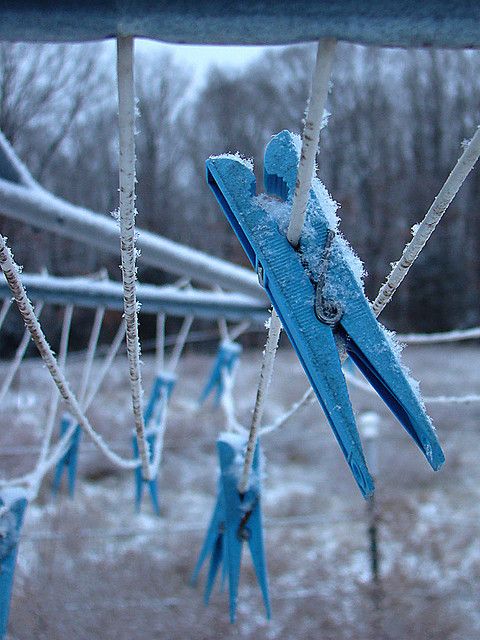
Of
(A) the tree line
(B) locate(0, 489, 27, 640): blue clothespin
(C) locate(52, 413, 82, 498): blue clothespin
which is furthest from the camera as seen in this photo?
(A) the tree line

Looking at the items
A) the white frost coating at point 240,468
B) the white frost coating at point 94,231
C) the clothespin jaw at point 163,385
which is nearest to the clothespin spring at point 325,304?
the white frost coating at point 240,468

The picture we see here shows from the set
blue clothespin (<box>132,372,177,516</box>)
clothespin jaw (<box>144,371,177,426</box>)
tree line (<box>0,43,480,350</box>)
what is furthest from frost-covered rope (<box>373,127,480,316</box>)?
tree line (<box>0,43,480,350</box>)

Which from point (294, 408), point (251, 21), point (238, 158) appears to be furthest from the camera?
point (294, 408)

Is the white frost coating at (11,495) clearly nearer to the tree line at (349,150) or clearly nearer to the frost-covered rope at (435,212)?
the frost-covered rope at (435,212)

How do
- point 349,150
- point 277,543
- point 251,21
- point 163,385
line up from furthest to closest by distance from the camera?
point 349,150, point 277,543, point 163,385, point 251,21

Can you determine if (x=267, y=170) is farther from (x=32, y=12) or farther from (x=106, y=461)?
(x=106, y=461)

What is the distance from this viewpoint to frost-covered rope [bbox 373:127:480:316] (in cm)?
33

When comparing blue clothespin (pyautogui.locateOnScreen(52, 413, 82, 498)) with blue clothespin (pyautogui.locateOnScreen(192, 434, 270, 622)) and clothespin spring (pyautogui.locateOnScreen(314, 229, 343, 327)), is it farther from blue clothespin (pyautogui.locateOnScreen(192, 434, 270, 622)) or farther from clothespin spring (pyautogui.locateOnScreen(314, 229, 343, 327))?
clothespin spring (pyautogui.locateOnScreen(314, 229, 343, 327))

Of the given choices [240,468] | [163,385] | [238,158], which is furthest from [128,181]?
[163,385]

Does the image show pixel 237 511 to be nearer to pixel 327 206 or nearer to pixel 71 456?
pixel 327 206

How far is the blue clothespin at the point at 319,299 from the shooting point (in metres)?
0.35

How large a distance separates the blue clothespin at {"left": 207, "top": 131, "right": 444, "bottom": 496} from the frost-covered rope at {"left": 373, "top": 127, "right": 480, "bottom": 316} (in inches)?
1.4

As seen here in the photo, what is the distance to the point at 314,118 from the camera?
0.31m

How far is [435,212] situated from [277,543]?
1.52m
